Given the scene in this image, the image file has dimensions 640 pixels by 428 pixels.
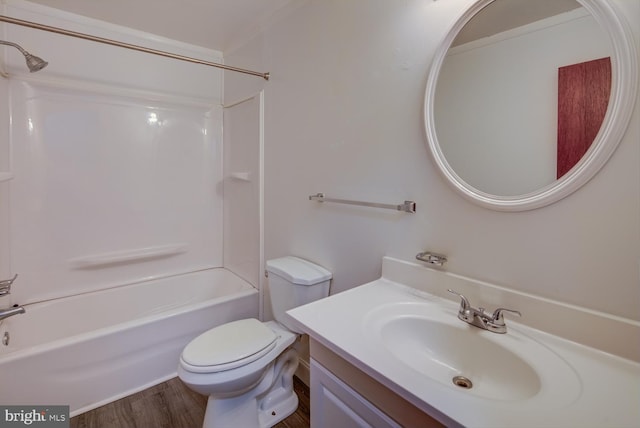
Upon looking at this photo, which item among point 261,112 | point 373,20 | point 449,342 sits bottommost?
point 449,342

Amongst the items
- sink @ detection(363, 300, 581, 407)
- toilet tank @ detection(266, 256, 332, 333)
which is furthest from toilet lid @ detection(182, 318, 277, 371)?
sink @ detection(363, 300, 581, 407)

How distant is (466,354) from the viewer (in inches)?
37.0

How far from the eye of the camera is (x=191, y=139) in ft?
8.64

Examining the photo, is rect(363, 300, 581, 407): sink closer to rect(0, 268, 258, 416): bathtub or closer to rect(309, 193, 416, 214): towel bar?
rect(309, 193, 416, 214): towel bar

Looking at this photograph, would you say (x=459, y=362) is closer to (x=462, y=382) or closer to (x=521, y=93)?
(x=462, y=382)

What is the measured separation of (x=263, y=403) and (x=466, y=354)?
1201mm

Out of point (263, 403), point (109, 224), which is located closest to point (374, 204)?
point (263, 403)

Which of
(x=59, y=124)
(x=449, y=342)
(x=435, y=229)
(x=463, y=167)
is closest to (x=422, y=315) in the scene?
→ (x=449, y=342)

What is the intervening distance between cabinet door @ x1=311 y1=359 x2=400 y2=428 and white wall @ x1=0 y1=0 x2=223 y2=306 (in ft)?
6.68

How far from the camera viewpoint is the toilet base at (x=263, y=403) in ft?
4.75

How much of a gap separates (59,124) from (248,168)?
1.31 metres

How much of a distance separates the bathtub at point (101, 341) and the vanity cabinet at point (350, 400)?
1286 mm

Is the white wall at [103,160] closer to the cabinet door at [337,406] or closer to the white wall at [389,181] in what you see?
the white wall at [389,181]

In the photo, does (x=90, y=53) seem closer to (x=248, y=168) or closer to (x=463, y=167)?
(x=248, y=168)
